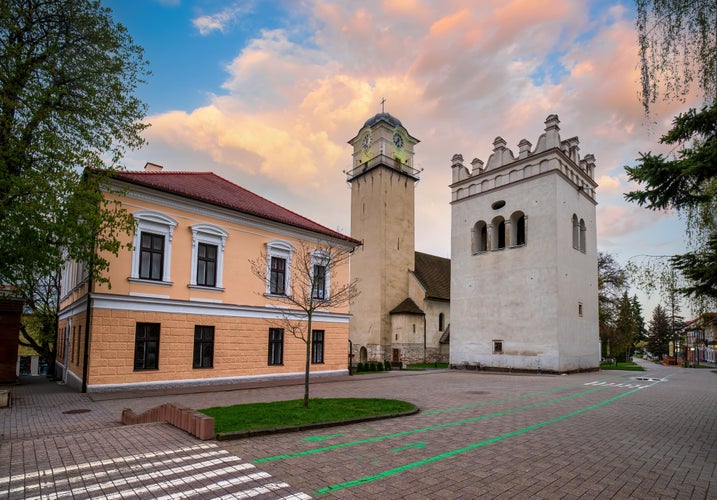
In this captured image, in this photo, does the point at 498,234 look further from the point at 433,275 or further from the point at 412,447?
the point at 412,447

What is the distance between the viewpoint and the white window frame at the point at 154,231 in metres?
16.4

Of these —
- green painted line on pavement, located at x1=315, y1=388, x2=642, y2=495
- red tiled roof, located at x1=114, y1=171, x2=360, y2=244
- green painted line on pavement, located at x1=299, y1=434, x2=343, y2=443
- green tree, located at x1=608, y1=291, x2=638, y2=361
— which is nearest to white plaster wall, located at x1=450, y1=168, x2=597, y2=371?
red tiled roof, located at x1=114, y1=171, x2=360, y2=244

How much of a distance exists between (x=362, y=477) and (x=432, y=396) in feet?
31.3

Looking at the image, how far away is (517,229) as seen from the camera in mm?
29078

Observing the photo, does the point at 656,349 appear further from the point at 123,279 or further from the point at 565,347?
the point at 123,279

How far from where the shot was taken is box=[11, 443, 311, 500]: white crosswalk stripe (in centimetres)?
525

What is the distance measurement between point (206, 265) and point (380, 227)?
2405 centimetres

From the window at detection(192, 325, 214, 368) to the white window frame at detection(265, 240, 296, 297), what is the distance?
3.45m

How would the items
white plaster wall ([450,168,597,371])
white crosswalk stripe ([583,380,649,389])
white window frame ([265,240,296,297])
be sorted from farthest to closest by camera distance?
white plaster wall ([450,168,597,371]), white window frame ([265,240,296,297]), white crosswalk stripe ([583,380,649,389])

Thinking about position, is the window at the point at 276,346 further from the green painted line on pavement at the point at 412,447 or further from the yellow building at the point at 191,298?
the green painted line on pavement at the point at 412,447

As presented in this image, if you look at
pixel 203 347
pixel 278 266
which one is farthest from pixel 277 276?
pixel 203 347

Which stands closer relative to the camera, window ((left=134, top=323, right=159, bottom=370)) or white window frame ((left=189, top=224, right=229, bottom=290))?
window ((left=134, top=323, right=159, bottom=370))

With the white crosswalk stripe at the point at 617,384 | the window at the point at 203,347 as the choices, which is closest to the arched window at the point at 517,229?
the white crosswalk stripe at the point at 617,384

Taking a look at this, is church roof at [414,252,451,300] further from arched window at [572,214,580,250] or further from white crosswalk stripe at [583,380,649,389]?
white crosswalk stripe at [583,380,649,389]
